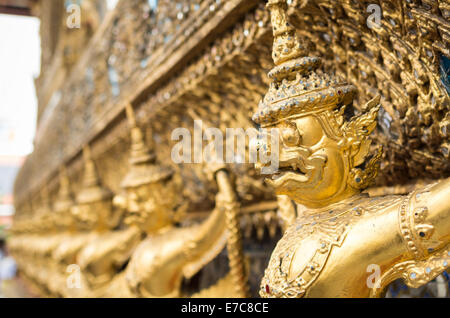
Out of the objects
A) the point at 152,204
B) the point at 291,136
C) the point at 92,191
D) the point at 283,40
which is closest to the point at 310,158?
the point at 291,136

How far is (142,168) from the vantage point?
103cm

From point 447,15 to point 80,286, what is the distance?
1158 millimetres

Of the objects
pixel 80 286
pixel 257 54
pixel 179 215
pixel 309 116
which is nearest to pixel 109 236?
pixel 80 286

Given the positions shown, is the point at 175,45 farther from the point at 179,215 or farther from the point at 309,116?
the point at 309,116

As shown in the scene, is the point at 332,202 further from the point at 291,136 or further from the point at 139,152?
the point at 139,152

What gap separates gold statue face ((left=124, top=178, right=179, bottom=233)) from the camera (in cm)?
99

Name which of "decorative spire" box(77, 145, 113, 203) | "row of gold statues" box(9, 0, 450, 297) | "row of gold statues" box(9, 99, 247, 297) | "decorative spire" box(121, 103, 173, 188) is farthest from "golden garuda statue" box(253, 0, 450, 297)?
"decorative spire" box(77, 145, 113, 203)

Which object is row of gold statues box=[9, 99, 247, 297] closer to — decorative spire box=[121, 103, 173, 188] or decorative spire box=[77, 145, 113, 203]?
decorative spire box=[121, 103, 173, 188]

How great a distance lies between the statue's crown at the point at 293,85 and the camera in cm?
52

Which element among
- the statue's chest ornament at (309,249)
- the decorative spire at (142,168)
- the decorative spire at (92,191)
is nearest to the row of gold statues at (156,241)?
the decorative spire at (142,168)

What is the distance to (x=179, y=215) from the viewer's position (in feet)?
3.43

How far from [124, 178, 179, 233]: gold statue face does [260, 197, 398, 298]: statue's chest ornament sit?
19.2 inches

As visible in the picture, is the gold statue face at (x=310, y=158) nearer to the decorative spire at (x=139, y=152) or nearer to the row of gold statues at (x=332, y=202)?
the row of gold statues at (x=332, y=202)

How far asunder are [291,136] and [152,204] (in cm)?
53
